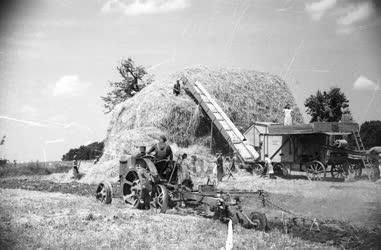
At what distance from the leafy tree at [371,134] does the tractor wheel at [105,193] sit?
56.3 feet

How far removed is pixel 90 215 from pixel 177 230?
1.80m

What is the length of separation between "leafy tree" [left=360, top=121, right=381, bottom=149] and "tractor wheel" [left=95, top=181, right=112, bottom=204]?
1717 cm

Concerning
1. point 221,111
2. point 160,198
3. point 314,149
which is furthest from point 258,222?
point 221,111

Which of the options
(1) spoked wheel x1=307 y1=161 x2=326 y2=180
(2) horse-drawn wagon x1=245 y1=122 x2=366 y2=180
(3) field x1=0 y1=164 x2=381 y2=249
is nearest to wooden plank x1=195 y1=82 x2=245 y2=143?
(2) horse-drawn wagon x1=245 y1=122 x2=366 y2=180

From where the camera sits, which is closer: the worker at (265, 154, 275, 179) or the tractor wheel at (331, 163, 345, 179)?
the tractor wheel at (331, 163, 345, 179)

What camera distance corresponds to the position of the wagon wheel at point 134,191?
9273 millimetres

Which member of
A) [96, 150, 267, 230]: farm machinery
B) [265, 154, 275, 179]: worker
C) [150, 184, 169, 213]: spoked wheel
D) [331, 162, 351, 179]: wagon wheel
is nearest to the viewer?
[96, 150, 267, 230]: farm machinery

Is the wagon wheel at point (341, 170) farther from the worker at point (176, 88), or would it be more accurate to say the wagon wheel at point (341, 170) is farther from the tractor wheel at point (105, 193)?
the tractor wheel at point (105, 193)

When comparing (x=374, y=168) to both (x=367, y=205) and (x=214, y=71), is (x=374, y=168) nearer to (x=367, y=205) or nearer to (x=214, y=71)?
(x=367, y=205)

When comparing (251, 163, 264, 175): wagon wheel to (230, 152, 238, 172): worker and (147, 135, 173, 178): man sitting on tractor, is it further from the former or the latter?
(147, 135, 173, 178): man sitting on tractor

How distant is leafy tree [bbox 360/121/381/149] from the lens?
76.4 ft

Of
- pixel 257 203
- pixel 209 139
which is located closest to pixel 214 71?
pixel 209 139

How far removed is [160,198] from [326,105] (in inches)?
454

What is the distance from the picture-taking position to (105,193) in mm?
10406
